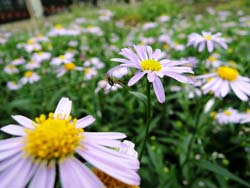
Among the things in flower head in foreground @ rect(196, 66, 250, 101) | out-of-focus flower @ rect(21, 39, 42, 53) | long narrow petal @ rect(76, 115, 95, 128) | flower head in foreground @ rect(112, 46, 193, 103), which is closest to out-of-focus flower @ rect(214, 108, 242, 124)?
flower head in foreground @ rect(196, 66, 250, 101)

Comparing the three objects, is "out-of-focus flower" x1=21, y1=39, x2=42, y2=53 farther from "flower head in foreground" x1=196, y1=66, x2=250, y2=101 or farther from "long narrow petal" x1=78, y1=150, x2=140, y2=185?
"long narrow petal" x1=78, y1=150, x2=140, y2=185

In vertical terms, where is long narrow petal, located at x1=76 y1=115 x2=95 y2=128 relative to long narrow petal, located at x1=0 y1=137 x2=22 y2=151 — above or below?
below

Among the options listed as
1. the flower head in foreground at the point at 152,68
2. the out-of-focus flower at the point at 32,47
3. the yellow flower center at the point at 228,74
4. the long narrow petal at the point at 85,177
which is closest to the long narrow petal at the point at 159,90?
the flower head in foreground at the point at 152,68

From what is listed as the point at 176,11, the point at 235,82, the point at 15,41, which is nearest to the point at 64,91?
the point at 235,82

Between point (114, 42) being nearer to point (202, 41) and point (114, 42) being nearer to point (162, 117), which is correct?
point (162, 117)

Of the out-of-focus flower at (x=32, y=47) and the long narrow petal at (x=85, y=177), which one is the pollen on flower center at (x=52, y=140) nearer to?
the long narrow petal at (x=85, y=177)

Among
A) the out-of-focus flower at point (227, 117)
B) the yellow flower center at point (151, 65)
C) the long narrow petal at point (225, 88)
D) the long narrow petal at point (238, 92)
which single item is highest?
the yellow flower center at point (151, 65)
